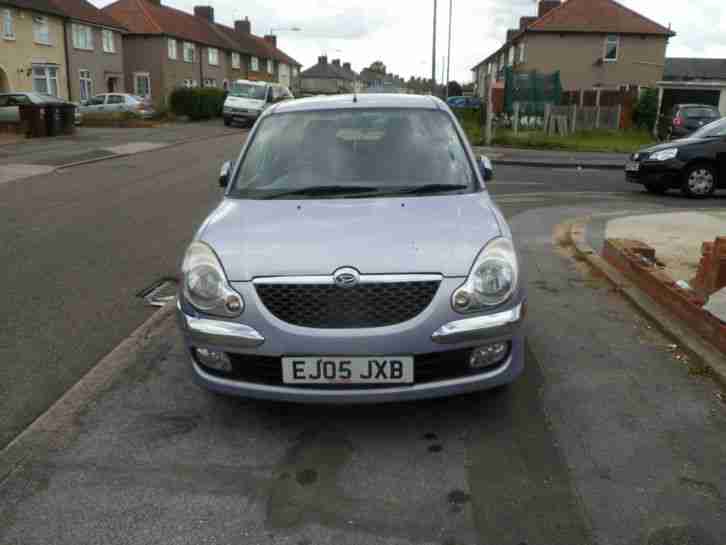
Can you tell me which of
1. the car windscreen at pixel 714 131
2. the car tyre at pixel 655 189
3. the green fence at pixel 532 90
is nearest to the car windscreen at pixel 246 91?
the green fence at pixel 532 90

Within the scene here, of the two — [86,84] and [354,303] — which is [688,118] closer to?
[354,303]

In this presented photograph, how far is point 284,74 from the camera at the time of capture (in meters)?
81.6

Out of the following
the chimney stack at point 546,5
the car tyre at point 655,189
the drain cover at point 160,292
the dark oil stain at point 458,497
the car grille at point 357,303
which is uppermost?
the chimney stack at point 546,5

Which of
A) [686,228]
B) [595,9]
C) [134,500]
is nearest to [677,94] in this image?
[595,9]

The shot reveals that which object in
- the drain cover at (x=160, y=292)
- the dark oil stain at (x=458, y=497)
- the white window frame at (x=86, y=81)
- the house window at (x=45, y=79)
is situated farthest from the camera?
the white window frame at (x=86, y=81)

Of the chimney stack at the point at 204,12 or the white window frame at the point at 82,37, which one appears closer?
the white window frame at the point at 82,37

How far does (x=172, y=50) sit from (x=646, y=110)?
34.5 meters

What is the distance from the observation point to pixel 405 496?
3.12 metres

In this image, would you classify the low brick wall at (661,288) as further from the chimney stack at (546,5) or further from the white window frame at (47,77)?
the chimney stack at (546,5)

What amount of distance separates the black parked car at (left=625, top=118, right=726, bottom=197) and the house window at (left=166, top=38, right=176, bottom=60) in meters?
43.7

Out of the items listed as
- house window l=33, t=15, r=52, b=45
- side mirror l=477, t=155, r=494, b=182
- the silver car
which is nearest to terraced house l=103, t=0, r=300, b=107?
house window l=33, t=15, r=52, b=45

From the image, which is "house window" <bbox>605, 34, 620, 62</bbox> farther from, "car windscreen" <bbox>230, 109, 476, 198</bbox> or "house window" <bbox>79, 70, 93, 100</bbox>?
"car windscreen" <bbox>230, 109, 476, 198</bbox>

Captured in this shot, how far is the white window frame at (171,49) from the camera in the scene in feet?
164

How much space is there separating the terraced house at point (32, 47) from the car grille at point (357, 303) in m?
36.3
